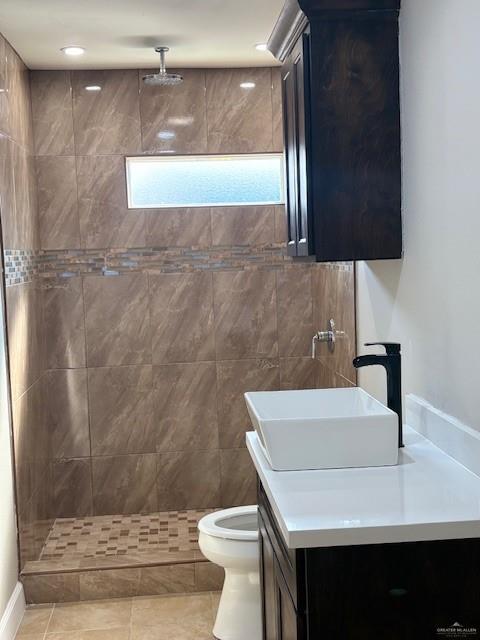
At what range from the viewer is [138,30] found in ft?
12.8

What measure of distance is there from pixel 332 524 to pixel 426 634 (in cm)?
32

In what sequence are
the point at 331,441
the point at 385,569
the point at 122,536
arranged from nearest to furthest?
the point at 385,569
the point at 331,441
the point at 122,536

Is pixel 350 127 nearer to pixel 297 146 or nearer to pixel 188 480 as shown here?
pixel 297 146

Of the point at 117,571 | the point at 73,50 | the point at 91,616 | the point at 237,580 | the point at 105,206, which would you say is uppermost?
the point at 73,50

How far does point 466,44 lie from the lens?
2244mm

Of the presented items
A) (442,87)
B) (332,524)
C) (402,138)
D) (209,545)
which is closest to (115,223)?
(209,545)

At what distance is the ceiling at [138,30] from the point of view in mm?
3523

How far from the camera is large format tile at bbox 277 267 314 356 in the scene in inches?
191

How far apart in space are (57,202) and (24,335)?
0.89 m

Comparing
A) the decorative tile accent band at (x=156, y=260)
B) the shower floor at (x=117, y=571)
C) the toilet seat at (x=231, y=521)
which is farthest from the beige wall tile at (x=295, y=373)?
the toilet seat at (x=231, y=521)

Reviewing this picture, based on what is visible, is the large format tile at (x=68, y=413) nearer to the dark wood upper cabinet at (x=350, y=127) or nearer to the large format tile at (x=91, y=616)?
the large format tile at (x=91, y=616)

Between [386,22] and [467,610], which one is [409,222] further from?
[467,610]

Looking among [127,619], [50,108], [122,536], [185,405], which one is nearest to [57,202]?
[50,108]

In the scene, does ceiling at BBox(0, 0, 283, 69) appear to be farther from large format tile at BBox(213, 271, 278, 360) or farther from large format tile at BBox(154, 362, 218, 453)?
large format tile at BBox(154, 362, 218, 453)
